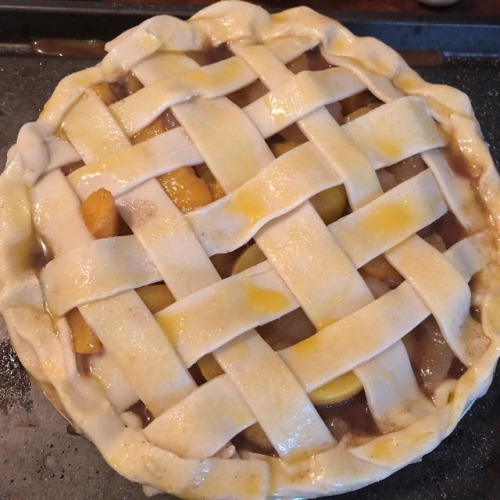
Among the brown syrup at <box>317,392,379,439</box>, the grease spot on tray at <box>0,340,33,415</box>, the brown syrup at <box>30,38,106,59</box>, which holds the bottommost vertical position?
the grease spot on tray at <box>0,340,33,415</box>

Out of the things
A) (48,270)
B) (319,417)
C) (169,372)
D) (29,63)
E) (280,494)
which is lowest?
(280,494)

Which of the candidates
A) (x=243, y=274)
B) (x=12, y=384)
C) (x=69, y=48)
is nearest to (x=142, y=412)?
(x=243, y=274)

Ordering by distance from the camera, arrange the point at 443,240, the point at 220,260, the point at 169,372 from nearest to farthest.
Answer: the point at 169,372
the point at 220,260
the point at 443,240

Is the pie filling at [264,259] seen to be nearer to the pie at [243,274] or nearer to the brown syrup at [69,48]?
the pie at [243,274]

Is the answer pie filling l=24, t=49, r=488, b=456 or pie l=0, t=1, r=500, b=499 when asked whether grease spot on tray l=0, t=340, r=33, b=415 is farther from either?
pie filling l=24, t=49, r=488, b=456

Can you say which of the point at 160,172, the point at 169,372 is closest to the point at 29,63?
the point at 160,172

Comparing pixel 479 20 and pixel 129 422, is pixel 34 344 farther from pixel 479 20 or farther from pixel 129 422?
pixel 479 20

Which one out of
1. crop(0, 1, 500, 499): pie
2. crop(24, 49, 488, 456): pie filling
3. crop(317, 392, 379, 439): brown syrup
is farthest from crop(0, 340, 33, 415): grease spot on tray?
crop(317, 392, 379, 439): brown syrup
